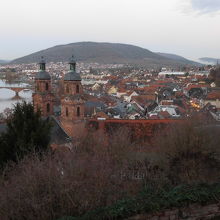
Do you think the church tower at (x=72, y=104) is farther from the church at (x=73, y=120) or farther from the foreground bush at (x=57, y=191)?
the foreground bush at (x=57, y=191)

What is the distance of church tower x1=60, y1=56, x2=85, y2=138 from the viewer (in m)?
23.4

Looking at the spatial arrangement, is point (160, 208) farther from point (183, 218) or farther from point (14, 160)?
point (14, 160)

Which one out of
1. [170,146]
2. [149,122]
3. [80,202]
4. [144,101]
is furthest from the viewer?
[144,101]

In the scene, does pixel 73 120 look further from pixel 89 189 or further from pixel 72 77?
pixel 89 189

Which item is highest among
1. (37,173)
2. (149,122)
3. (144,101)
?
(37,173)

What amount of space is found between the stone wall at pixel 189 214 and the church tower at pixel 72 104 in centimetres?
Result: 1558

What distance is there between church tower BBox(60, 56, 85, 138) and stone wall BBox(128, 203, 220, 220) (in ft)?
51.1

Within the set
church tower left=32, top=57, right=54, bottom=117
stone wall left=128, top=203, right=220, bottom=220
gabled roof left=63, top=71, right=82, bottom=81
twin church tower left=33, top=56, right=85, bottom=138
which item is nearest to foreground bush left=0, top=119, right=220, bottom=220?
stone wall left=128, top=203, right=220, bottom=220

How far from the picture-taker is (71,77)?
23.5 meters

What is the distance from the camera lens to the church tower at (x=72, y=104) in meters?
23.4

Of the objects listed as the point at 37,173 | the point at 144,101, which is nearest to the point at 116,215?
the point at 37,173

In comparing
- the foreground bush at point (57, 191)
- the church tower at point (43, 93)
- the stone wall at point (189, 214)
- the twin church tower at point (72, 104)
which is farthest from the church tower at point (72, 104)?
the stone wall at point (189, 214)

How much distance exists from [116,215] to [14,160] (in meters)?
6.45

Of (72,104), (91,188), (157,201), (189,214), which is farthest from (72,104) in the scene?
(189,214)
